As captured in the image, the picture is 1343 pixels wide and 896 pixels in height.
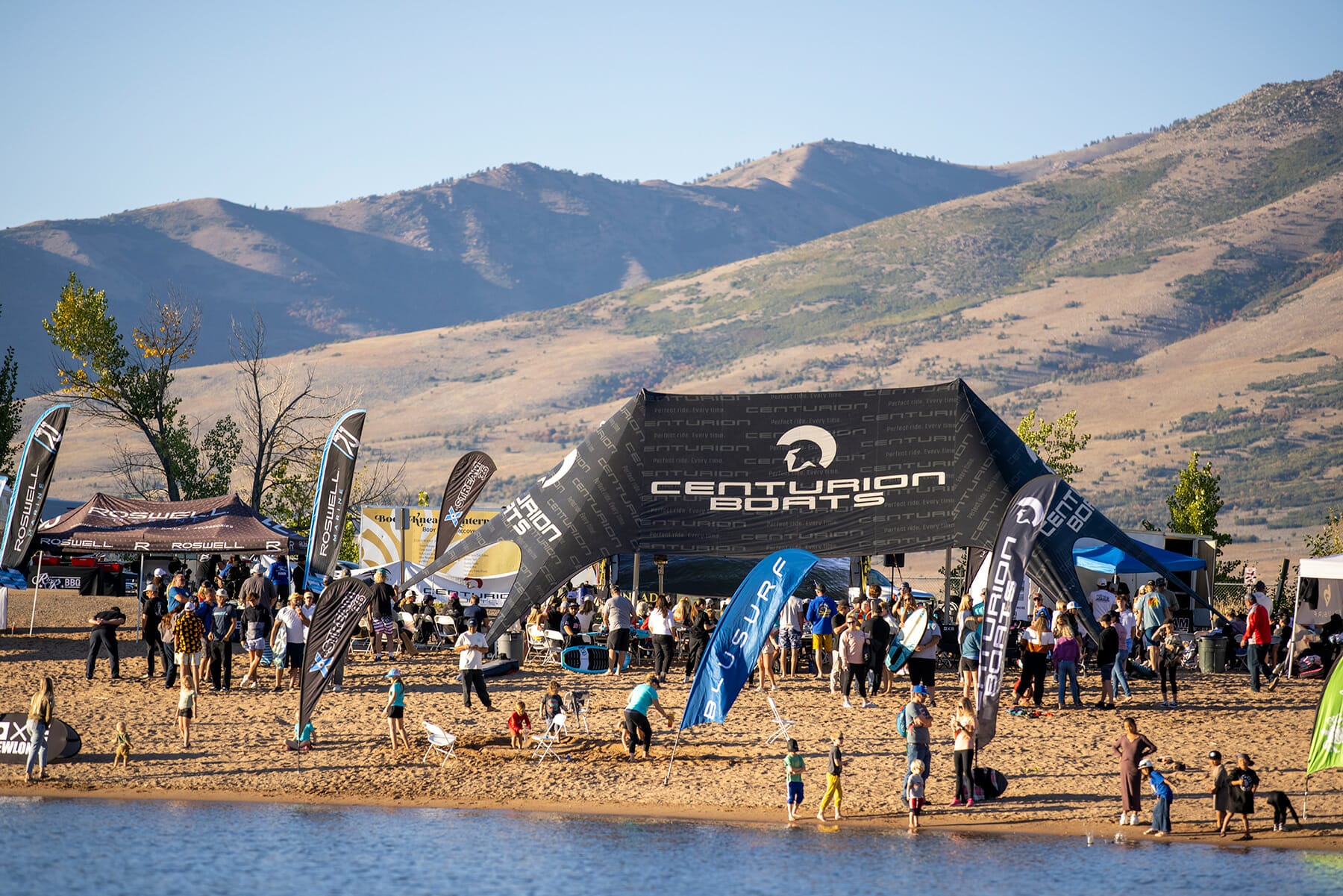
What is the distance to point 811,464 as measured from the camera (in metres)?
24.9

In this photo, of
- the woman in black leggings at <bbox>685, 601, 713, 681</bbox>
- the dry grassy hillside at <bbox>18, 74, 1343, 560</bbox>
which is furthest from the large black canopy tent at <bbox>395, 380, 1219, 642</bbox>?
the dry grassy hillside at <bbox>18, 74, 1343, 560</bbox>

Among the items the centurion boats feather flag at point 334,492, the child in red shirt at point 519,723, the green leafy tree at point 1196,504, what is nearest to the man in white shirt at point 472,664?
the child in red shirt at point 519,723

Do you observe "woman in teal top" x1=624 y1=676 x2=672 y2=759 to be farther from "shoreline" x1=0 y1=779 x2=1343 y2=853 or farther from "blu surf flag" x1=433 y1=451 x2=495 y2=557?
"blu surf flag" x1=433 y1=451 x2=495 y2=557

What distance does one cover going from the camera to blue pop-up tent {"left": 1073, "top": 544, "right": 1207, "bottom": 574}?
28470 mm

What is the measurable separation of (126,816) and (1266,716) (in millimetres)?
16918

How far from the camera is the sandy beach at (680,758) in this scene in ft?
58.2

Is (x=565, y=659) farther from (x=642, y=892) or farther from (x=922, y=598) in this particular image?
(x=922, y=598)

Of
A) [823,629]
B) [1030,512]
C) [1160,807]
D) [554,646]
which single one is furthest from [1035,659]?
[554,646]

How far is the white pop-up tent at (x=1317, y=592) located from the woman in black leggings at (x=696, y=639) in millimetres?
10266

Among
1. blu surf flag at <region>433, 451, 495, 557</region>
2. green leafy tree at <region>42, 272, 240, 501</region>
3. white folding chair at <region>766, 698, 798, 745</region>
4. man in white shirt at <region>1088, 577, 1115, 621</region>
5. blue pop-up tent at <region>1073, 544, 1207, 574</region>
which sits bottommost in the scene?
white folding chair at <region>766, 698, 798, 745</region>

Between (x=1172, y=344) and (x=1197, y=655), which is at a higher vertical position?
(x=1172, y=344)

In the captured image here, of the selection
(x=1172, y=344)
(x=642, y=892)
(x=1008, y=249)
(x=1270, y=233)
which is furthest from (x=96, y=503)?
(x=1008, y=249)

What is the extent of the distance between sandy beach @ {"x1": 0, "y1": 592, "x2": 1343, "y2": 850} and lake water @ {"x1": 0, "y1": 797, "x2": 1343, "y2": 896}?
74 centimetres

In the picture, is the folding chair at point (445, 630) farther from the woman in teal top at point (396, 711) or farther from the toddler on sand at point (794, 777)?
the toddler on sand at point (794, 777)
